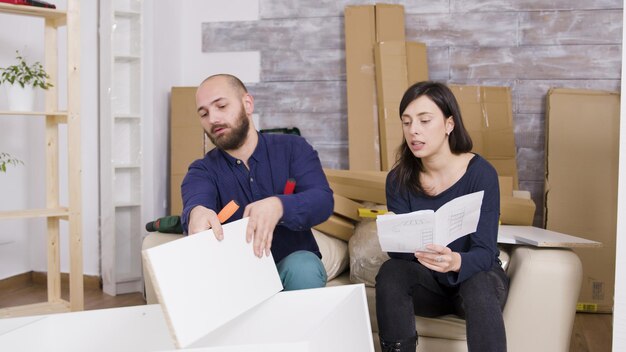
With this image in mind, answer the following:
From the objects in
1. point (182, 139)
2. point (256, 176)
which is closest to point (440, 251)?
point (256, 176)

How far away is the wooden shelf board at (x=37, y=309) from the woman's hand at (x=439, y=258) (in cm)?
185

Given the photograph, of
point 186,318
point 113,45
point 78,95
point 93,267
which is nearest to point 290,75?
point 113,45

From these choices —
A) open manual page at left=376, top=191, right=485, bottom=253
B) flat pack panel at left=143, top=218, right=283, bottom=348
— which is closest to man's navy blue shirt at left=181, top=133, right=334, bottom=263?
open manual page at left=376, top=191, right=485, bottom=253

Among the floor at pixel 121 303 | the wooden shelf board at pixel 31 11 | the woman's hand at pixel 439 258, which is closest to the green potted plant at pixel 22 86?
the wooden shelf board at pixel 31 11

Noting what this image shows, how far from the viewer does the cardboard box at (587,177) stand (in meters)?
3.03

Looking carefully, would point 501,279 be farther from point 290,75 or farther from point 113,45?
point 113,45

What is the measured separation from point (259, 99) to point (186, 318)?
2.68m

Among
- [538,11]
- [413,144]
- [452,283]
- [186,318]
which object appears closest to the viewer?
[186,318]

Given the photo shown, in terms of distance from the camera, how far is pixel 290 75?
3.67 meters

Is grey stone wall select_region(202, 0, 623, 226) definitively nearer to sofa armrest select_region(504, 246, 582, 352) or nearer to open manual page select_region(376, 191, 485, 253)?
sofa armrest select_region(504, 246, 582, 352)

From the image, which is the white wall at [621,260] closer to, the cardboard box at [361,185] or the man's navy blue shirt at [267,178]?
the man's navy blue shirt at [267,178]

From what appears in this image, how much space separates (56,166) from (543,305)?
222 centimetres

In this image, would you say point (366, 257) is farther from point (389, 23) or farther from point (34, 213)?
point (389, 23)

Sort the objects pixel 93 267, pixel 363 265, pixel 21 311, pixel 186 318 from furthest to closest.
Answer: pixel 93 267
pixel 21 311
pixel 363 265
pixel 186 318
